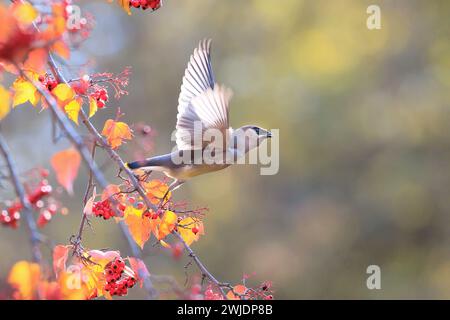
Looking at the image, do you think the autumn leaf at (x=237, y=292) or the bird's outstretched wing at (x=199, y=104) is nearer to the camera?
the autumn leaf at (x=237, y=292)

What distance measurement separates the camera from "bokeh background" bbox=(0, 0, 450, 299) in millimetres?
9859

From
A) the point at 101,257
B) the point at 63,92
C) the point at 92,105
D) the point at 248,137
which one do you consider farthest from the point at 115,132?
the point at 248,137

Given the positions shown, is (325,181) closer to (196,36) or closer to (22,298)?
(196,36)

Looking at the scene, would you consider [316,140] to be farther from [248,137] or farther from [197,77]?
[197,77]

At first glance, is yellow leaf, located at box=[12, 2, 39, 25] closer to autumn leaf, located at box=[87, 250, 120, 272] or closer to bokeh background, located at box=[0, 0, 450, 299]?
autumn leaf, located at box=[87, 250, 120, 272]

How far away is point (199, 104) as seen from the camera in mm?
2906

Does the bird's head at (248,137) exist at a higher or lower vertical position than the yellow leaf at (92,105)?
lower

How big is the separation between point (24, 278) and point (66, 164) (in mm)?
276

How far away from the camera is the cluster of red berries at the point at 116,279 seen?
2.49 m

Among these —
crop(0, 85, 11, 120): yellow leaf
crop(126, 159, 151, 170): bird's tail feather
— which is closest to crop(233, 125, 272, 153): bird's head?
crop(126, 159, 151, 170): bird's tail feather

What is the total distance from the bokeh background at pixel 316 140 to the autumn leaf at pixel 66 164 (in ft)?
26.3

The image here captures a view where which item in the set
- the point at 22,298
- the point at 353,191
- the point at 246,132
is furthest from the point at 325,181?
the point at 22,298

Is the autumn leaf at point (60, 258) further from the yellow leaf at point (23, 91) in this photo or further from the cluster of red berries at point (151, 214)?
the yellow leaf at point (23, 91)

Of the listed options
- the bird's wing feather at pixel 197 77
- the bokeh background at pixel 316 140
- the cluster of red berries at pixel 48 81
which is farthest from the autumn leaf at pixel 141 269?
the bokeh background at pixel 316 140
